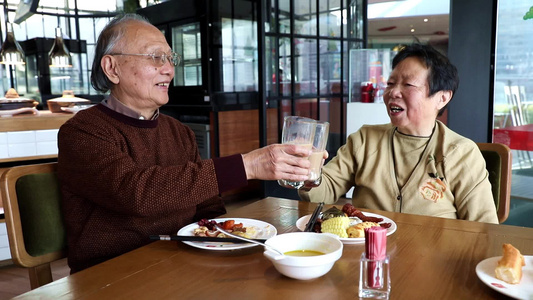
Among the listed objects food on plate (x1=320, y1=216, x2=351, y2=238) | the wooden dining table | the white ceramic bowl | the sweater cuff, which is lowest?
the wooden dining table

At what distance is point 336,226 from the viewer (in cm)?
117

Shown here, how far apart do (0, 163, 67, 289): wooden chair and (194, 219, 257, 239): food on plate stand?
49 centimetres

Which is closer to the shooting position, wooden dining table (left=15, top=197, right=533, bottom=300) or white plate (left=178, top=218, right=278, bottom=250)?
wooden dining table (left=15, top=197, right=533, bottom=300)

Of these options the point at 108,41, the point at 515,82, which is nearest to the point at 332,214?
the point at 108,41

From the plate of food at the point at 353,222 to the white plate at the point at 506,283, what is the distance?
290mm

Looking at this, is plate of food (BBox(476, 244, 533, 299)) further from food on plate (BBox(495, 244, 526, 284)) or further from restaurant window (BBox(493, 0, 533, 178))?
restaurant window (BBox(493, 0, 533, 178))

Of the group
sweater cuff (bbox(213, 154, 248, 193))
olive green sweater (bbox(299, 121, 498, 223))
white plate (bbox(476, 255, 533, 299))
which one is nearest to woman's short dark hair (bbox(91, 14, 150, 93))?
sweater cuff (bbox(213, 154, 248, 193))

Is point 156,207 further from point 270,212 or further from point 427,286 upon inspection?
point 427,286

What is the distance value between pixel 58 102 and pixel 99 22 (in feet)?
18.4

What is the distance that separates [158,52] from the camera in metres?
1.47

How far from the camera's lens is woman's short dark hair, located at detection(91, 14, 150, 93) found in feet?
4.83

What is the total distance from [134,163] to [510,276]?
0.95 m

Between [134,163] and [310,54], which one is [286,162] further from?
[310,54]

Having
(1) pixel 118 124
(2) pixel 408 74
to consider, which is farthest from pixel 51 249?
(2) pixel 408 74
